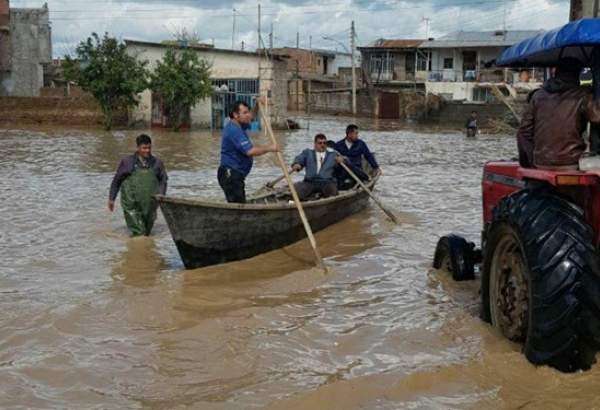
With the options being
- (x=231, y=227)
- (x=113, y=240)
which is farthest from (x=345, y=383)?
(x=113, y=240)

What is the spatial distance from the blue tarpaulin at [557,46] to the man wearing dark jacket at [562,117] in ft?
0.66

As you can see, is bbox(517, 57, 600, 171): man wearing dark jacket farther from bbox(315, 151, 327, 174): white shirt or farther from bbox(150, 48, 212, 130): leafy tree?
bbox(150, 48, 212, 130): leafy tree

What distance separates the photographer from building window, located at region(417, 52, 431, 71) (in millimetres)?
53531

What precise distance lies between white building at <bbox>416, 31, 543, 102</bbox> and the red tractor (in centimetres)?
4542

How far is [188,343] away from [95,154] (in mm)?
18157

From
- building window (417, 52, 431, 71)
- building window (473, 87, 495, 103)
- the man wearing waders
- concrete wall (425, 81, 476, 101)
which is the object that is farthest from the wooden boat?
building window (417, 52, 431, 71)

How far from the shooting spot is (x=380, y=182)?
16.9 meters

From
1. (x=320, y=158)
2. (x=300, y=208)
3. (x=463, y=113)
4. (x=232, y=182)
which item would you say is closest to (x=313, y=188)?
(x=320, y=158)

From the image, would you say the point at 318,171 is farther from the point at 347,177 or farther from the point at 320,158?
the point at 347,177

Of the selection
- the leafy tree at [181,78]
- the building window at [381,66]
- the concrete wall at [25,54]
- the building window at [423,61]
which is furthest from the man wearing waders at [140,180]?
the building window at [381,66]

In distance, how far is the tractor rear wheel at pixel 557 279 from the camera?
3910mm

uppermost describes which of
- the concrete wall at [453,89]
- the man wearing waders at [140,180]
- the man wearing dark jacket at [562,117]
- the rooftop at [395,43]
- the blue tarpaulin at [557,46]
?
the rooftop at [395,43]

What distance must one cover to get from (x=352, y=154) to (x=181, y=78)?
22877 millimetres

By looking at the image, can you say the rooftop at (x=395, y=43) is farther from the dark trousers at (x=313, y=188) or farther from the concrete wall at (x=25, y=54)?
the dark trousers at (x=313, y=188)
